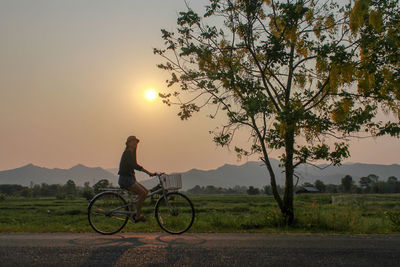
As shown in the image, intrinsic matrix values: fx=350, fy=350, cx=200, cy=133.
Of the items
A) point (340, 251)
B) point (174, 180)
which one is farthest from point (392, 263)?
point (174, 180)

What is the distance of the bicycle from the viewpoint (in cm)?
862

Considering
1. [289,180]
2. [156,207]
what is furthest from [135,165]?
[289,180]

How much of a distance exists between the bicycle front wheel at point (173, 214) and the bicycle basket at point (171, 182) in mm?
199

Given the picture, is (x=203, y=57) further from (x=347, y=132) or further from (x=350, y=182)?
(x=350, y=182)

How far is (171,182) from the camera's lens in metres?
8.77

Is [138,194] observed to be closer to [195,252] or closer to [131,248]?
[131,248]

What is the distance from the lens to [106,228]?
28.9 ft

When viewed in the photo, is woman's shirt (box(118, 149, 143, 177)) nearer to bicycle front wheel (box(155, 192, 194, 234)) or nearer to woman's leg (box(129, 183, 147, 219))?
woman's leg (box(129, 183, 147, 219))

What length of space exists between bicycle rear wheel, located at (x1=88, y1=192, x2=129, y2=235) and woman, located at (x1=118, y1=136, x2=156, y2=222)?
0.36m

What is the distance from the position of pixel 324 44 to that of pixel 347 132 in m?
3.37

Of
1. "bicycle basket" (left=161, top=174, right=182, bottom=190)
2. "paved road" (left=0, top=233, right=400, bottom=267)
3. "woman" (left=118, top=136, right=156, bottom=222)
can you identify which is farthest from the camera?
"bicycle basket" (left=161, top=174, right=182, bottom=190)

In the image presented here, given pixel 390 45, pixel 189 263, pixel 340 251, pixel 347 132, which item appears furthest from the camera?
pixel 347 132

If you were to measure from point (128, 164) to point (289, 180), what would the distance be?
718 centimetres

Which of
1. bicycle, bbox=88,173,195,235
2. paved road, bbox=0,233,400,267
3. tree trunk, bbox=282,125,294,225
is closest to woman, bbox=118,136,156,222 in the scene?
bicycle, bbox=88,173,195,235
